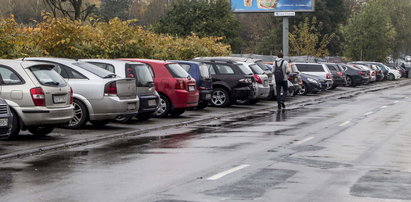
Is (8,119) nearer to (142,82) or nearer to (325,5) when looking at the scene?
(142,82)

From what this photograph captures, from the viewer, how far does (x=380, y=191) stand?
9.87 metres

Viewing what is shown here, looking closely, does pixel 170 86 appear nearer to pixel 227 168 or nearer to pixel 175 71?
pixel 175 71

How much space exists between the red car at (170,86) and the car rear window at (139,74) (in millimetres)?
1633

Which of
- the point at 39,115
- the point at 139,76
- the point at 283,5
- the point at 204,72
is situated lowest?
the point at 39,115

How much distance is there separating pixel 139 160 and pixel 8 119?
2454 millimetres

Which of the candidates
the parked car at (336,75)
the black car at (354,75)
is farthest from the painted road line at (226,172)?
the black car at (354,75)

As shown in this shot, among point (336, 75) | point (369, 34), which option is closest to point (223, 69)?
point (336, 75)

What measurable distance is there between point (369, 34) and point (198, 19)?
20202 millimetres

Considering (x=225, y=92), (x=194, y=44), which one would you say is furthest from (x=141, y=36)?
(x=194, y=44)

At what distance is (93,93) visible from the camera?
1802 cm

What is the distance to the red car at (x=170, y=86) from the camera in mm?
22203

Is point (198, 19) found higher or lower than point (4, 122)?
higher

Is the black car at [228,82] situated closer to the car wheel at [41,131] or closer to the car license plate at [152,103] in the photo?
the car license plate at [152,103]

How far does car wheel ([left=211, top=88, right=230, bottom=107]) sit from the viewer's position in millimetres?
28281
